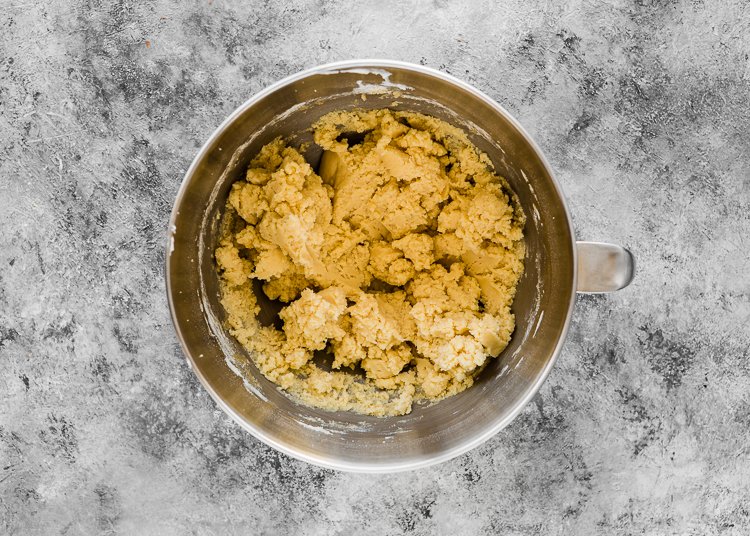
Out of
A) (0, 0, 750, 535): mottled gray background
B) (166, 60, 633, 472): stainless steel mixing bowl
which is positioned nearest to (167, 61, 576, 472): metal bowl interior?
(166, 60, 633, 472): stainless steel mixing bowl

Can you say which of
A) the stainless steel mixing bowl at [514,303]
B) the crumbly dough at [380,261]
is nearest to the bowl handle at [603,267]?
the stainless steel mixing bowl at [514,303]

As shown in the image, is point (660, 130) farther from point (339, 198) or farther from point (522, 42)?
point (339, 198)

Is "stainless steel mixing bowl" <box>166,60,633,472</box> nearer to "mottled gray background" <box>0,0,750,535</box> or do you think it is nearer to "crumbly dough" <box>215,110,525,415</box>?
"crumbly dough" <box>215,110,525,415</box>

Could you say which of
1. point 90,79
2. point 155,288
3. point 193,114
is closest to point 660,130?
point 193,114

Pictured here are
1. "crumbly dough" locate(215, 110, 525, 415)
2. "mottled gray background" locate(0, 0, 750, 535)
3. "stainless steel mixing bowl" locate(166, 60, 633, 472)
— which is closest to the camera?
"stainless steel mixing bowl" locate(166, 60, 633, 472)

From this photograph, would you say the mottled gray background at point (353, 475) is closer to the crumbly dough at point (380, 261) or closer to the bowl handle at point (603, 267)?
the crumbly dough at point (380, 261)
